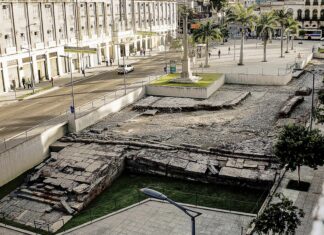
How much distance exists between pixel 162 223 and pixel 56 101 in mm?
29710

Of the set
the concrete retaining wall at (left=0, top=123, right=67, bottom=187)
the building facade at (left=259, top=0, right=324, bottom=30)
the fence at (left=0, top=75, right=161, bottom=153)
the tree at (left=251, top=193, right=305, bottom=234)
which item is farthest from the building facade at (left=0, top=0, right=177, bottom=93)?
the building facade at (left=259, top=0, right=324, bottom=30)

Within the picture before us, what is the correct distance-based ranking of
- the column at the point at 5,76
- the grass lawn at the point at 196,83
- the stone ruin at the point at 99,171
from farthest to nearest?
A: the column at the point at 5,76 < the grass lawn at the point at 196,83 < the stone ruin at the point at 99,171

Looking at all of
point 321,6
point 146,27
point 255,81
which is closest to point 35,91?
point 255,81

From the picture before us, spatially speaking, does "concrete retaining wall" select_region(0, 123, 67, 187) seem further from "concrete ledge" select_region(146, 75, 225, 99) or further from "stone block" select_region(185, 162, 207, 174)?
"concrete ledge" select_region(146, 75, 225, 99)

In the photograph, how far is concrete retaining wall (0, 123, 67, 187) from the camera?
29750 mm

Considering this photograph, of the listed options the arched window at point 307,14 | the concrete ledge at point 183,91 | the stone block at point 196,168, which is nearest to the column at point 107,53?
the concrete ledge at point 183,91

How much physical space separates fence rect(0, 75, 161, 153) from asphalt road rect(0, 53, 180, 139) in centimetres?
149

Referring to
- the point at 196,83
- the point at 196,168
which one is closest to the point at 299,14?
the point at 196,83

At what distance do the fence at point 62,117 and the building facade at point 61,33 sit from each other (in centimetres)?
1495

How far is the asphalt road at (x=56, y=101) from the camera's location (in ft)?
131

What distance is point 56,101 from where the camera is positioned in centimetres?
4922

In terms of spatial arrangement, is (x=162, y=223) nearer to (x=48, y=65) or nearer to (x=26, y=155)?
(x=26, y=155)

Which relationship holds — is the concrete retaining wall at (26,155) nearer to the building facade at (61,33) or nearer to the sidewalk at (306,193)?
the sidewalk at (306,193)

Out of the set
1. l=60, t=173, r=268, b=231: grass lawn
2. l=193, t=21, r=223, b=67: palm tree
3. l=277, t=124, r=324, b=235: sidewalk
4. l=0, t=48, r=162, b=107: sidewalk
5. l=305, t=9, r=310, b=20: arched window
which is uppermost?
l=305, t=9, r=310, b=20: arched window
